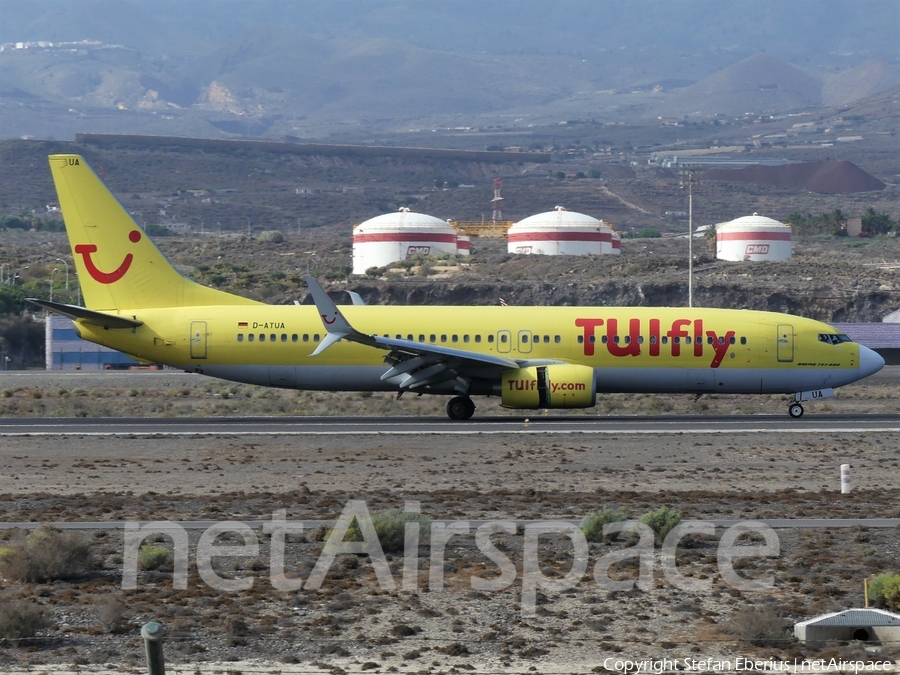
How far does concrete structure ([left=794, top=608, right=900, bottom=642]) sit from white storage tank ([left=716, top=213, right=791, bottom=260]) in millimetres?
108351

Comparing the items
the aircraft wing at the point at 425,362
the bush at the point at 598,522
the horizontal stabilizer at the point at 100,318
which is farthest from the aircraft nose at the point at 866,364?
the horizontal stabilizer at the point at 100,318

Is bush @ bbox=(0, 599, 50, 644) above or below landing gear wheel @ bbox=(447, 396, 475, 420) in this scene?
below

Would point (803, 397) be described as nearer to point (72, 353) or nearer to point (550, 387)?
point (550, 387)

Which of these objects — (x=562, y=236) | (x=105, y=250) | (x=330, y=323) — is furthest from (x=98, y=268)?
(x=562, y=236)

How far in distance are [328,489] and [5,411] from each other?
23108 millimetres

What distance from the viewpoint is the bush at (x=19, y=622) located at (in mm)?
15320

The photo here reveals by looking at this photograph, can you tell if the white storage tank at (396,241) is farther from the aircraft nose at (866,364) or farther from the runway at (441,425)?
the aircraft nose at (866,364)

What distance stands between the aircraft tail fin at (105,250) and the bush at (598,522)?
22902mm

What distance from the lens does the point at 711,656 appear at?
48.7 ft

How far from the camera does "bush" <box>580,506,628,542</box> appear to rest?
20.8m

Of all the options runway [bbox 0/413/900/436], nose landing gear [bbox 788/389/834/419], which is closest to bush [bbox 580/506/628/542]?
runway [bbox 0/413/900/436]

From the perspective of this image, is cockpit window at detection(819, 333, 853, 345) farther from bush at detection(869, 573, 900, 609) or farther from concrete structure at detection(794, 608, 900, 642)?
concrete structure at detection(794, 608, 900, 642)

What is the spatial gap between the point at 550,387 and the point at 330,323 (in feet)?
22.5

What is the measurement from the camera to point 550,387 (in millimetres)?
38656
